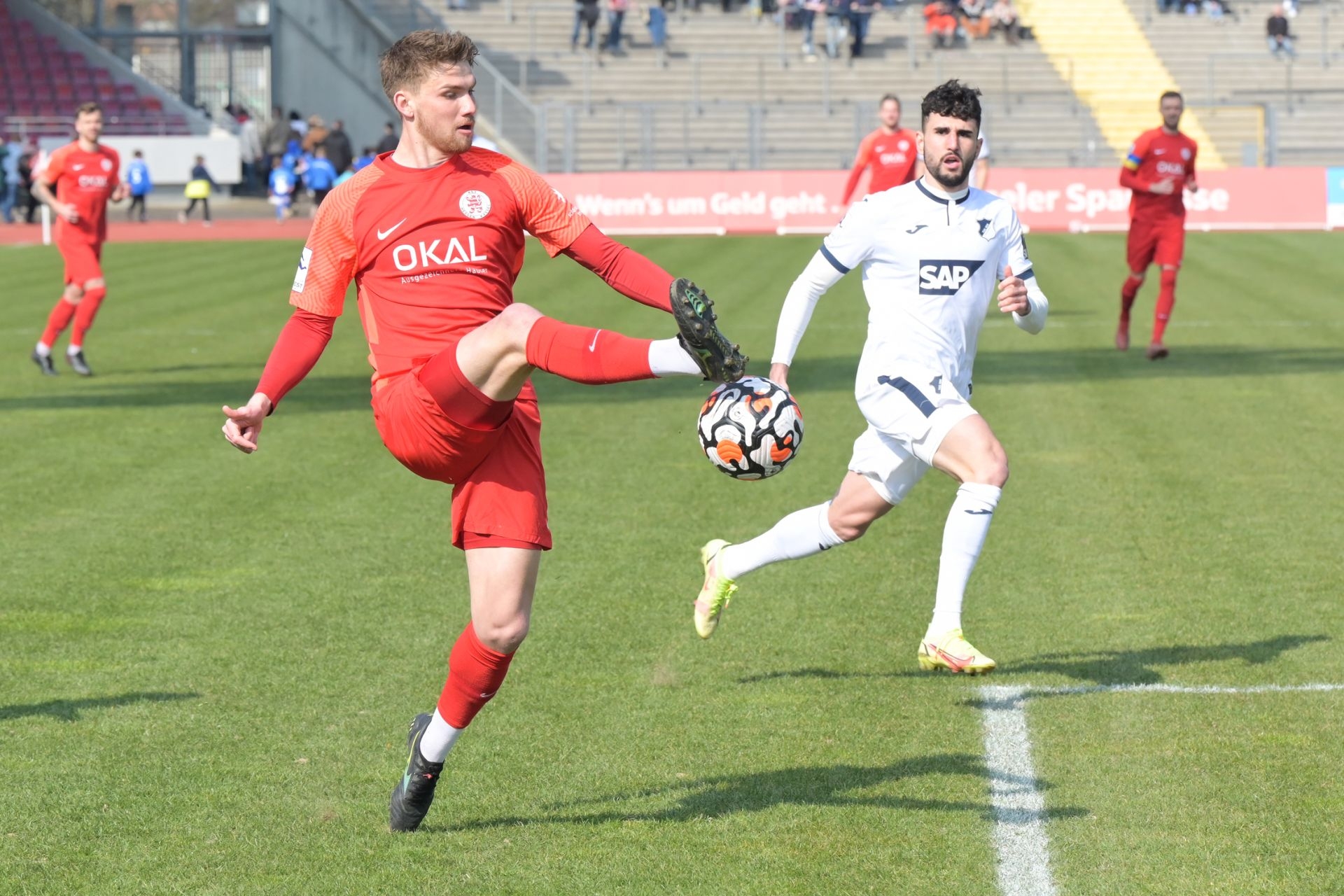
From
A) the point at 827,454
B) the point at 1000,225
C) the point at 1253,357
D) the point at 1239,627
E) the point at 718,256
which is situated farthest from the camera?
the point at 718,256

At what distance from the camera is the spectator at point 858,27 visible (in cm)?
4819

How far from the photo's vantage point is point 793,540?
710cm

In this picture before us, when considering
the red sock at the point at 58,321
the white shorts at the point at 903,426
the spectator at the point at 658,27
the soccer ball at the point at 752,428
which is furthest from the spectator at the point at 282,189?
the soccer ball at the point at 752,428

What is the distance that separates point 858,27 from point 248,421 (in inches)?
1775

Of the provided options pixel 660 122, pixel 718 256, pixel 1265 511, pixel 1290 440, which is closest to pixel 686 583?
pixel 1265 511

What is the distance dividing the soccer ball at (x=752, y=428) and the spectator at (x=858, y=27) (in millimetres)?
44756

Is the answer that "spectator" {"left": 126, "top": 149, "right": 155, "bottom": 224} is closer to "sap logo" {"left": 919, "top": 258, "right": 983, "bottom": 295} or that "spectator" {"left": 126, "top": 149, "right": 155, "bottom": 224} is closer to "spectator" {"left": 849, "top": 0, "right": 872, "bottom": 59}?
"spectator" {"left": 849, "top": 0, "right": 872, "bottom": 59}

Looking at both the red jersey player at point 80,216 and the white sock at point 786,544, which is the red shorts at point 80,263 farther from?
the white sock at point 786,544

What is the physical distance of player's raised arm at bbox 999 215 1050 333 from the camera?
661 cm

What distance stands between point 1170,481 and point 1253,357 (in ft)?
20.7

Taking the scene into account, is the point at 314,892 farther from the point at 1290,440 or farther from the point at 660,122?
the point at 660,122

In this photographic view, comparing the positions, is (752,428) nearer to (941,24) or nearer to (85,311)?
(85,311)

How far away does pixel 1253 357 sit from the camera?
1677 centimetres

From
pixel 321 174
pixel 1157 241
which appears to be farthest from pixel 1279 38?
pixel 1157 241
